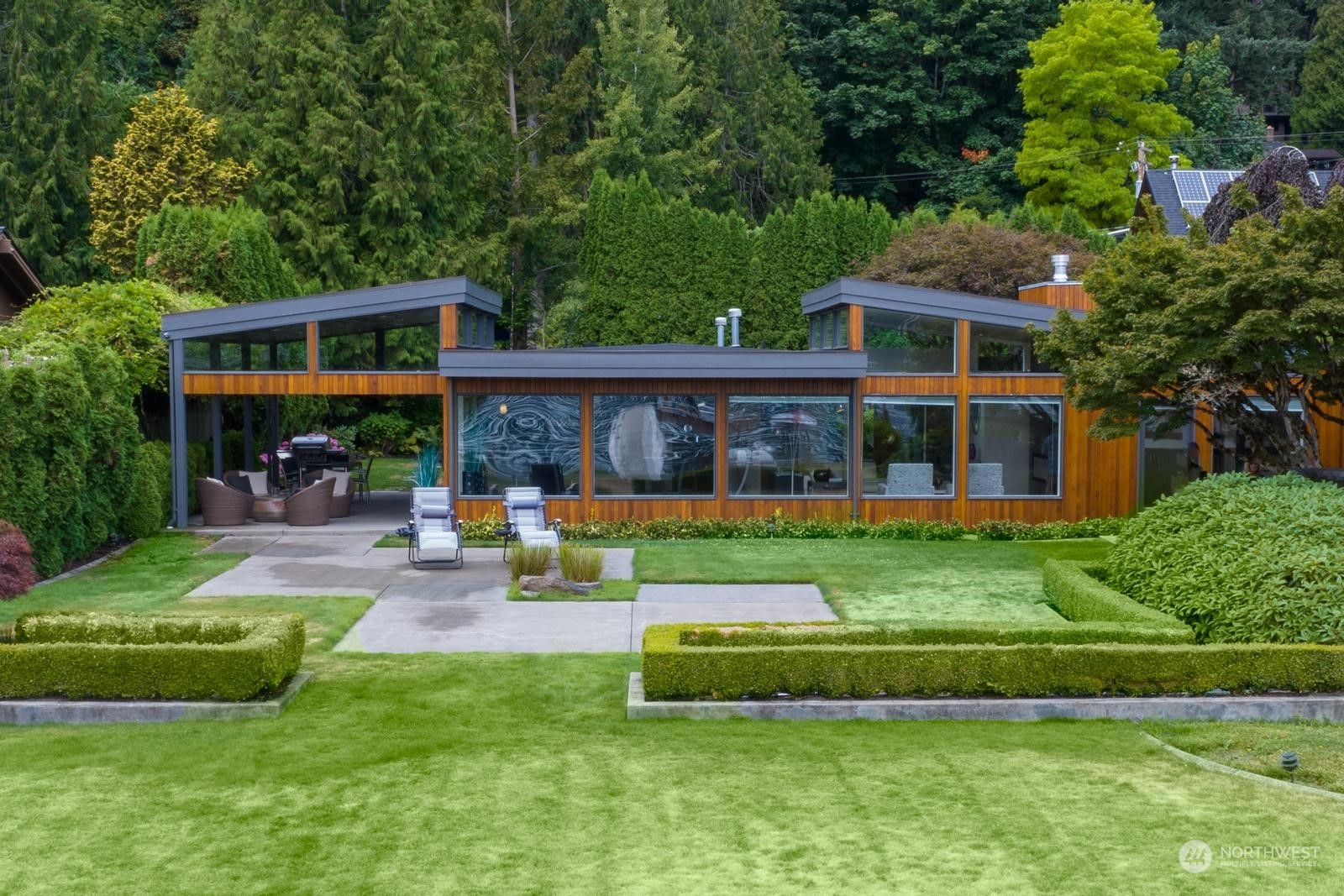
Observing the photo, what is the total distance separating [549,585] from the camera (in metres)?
A: 15.0

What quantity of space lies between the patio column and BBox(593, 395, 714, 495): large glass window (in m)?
6.22

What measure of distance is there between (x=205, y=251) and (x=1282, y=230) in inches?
832

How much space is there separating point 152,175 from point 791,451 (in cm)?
2042

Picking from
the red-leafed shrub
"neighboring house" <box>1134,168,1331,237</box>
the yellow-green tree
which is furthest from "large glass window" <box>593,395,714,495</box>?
the yellow-green tree

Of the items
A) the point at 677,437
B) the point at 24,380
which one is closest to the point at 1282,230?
the point at 677,437

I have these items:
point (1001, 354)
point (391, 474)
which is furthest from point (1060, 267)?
point (391, 474)

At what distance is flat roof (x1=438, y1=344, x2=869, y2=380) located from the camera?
19.8m

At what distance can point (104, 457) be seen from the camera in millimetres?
17344

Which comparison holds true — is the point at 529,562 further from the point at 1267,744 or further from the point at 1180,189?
the point at 1180,189

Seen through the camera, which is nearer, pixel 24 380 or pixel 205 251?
pixel 24 380

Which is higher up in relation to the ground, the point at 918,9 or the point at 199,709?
the point at 918,9

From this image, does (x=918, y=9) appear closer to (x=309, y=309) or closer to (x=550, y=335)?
(x=550, y=335)

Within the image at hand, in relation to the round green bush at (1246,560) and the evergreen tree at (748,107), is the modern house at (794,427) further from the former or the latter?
the evergreen tree at (748,107)

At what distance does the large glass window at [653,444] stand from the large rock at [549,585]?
535 cm
